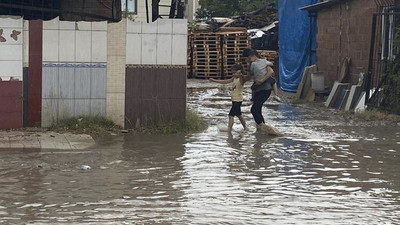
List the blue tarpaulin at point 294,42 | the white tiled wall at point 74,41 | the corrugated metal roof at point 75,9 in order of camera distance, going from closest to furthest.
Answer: the white tiled wall at point 74,41 → the corrugated metal roof at point 75,9 → the blue tarpaulin at point 294,42

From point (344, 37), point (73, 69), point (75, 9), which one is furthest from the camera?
point (344, 37)

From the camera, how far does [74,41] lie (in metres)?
12.6

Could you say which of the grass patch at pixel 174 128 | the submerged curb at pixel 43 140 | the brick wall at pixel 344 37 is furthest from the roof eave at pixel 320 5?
the submerged curb at pixel 43 140

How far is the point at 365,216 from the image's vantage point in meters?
7.40

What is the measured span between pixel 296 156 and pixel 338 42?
1133cm

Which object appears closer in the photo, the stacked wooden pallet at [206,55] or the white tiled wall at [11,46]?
the white tiled wall at [11,46]

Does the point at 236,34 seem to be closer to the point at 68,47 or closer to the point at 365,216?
the point at 68,47

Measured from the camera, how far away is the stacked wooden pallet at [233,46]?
98.4ft

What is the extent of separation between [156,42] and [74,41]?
1.42m

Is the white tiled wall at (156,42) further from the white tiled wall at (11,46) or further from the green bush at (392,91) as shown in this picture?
the green bush at (392,91)

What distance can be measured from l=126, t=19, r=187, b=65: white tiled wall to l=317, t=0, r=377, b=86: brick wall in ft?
25.7

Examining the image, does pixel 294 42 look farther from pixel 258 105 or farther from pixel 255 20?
pixel 258 105

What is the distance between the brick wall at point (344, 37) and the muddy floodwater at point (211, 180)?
6320mm

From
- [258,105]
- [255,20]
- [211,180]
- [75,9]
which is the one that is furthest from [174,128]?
[255,20]
